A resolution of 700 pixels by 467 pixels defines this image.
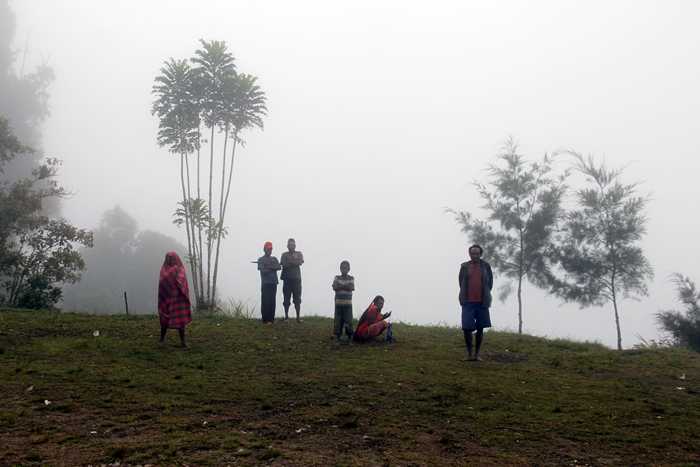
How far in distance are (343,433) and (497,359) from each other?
21.2 feet

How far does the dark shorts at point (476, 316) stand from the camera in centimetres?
1117

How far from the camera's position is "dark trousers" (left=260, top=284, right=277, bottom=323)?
638 inches

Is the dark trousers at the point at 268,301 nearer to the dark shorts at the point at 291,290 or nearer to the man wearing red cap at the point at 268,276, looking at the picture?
the man wearing red cap at the point at 268,276

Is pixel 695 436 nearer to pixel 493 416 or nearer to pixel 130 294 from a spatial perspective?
pixel 493 416

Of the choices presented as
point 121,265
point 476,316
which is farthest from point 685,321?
point 121,265

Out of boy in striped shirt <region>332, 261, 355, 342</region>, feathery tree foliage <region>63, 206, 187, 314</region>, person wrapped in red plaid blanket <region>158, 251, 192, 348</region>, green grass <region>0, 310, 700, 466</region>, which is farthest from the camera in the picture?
feathery tree foliage <region>63, 206, 187, 314</region>

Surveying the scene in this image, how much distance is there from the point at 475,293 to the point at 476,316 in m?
0.50

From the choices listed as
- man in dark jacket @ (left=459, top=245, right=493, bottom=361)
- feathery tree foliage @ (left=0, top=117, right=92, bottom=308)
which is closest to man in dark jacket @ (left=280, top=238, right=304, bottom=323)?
man in dark jacket @ (left=459, top=245, right=493, bottom=361)

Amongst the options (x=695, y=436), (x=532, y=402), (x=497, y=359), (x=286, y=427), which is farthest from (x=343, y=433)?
(x=497, y=359)

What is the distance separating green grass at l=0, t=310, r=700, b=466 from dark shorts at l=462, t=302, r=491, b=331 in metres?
0.87

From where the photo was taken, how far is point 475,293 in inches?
438

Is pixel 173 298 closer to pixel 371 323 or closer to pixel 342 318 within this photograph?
pixel 342 318

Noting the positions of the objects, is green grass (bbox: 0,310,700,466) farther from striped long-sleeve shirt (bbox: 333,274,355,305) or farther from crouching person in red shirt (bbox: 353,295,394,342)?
striped long-sleeve shirt (bbox: 333,274,355,305)

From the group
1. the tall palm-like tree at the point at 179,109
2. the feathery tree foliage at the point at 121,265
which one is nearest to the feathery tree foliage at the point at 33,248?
the tall palm-like tree at the point at 179,109
